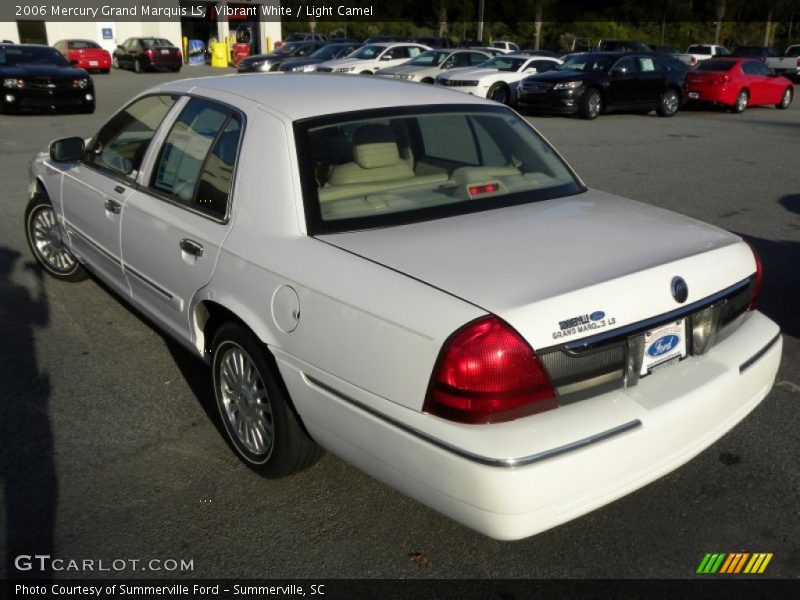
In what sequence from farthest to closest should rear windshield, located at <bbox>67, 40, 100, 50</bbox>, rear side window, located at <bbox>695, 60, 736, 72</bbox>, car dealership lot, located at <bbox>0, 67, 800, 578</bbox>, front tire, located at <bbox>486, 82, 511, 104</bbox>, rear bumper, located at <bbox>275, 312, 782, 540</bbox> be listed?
1. rear windshield, located at <bbox>67, 40, 100, 50</bbox>
2. rear side window, located at <bbox>695, 60, 736, 72</bbox>
3. front tire, located at <bbox>486, 82, 511, 104</bbox>
4. car dealership lot, located at <bbox>0, 67, 800, 578</bbox>
5. rear bumper, located at <bbox>275, 312, 782, 540</bbox>

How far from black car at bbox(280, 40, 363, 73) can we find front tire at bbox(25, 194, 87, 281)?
61.5ft

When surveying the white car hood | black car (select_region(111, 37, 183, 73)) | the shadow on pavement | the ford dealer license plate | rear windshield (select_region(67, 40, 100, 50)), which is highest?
the white car hood

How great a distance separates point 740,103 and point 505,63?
6459 millimetres

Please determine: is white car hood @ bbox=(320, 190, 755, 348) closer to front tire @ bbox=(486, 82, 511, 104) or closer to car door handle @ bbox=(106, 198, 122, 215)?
car door handle @ bbox=(106, 198, 122, 215)

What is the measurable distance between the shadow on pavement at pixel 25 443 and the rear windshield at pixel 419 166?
1599 mm

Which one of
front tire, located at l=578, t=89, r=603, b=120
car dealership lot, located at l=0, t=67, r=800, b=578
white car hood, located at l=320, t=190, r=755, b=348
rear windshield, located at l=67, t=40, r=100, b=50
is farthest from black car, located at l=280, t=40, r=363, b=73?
white car hood, located at l=320, t=190, r=755, b=348

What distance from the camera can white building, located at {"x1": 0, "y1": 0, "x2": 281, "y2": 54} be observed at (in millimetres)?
41125

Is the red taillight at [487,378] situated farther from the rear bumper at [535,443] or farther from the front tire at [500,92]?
the front tire at [500,92]

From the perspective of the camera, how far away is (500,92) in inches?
790

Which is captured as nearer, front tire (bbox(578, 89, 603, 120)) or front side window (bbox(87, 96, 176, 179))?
front side window (bbox(87, 96, 176, 179))

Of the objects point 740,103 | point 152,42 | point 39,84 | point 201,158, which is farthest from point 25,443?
point 152,42

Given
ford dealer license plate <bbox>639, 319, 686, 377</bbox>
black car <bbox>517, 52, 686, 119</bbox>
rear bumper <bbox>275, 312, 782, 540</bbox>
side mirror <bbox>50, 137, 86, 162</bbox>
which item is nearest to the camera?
rear bumper <bbox>275, 312, 782, 540</bbox>

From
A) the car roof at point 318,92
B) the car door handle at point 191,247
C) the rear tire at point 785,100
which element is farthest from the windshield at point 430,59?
the car door handle at point 191,247

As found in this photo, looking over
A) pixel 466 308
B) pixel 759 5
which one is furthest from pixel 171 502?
pixel 759 5
